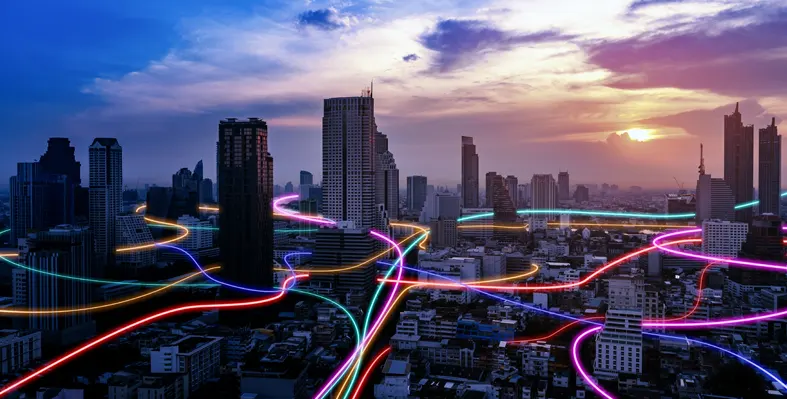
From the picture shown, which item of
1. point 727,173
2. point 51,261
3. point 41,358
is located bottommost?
point 41,358

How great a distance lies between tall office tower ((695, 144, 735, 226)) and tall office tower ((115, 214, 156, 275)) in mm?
16917

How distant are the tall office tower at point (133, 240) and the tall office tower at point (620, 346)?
37.7 ft

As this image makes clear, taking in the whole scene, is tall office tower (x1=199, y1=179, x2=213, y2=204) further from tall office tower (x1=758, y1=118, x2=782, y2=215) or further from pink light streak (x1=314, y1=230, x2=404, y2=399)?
tall office tower (x1=758, y1=118, x2=782, y2=215)

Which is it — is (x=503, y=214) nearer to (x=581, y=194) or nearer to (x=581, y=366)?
(x=581, y=194)

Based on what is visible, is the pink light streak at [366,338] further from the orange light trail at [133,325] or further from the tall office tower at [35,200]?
the tall office tower at [35,200]

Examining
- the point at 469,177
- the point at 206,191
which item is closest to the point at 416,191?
the point at 469,177

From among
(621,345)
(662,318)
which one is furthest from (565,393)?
(662,318)

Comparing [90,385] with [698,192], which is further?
[698,192]

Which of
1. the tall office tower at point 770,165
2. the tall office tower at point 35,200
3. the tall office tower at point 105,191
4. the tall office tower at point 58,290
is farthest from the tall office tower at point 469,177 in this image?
the tall office tower at point 58,290

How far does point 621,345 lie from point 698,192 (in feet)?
53.6

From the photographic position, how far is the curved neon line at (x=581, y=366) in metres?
6.48

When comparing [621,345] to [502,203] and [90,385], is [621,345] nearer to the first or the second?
[90,385]

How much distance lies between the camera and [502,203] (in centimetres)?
2322

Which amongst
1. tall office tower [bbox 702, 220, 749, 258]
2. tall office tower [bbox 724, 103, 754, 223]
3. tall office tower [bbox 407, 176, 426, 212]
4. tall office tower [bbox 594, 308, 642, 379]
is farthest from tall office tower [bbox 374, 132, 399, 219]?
tall office tower [bbox 594, 308, 642, 379]
